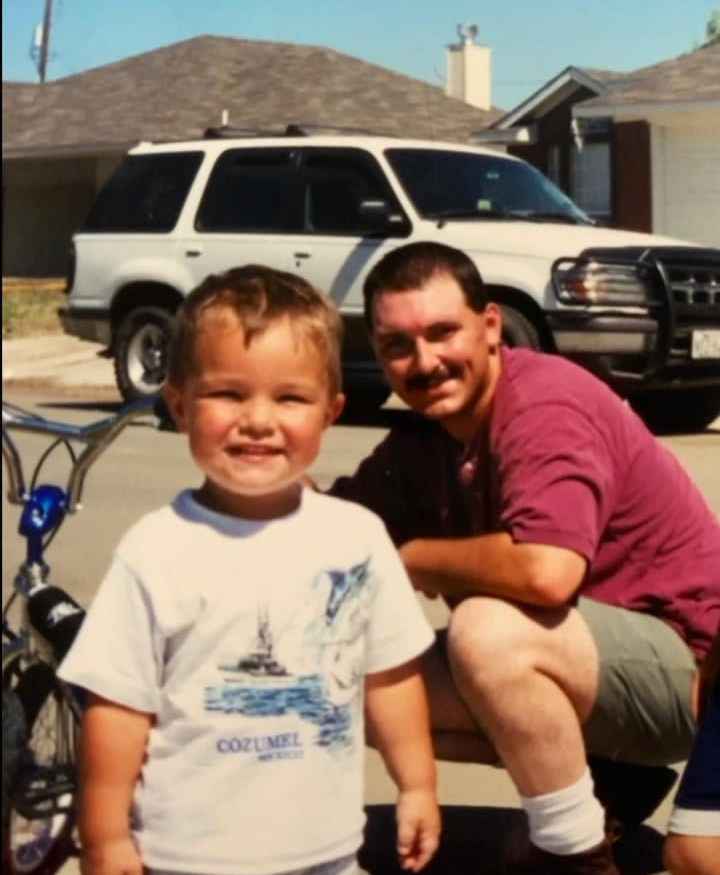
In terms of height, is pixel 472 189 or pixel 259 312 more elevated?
pixel 472 189

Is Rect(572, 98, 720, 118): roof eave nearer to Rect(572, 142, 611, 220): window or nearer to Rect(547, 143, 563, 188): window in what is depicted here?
Rect(572, 142, 611, 220): window

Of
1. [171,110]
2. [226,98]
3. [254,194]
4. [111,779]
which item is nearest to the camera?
[111,779]

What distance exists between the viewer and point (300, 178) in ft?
41.3

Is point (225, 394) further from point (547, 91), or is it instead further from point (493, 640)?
point (547, 91)

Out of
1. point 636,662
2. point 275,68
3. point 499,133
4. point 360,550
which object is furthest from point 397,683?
point 275,68

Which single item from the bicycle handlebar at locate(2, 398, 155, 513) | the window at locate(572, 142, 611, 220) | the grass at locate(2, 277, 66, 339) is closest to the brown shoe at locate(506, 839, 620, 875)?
the bicycle handlebar at locate(2, 398, 155, 513)

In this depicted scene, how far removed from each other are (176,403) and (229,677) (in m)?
0.42

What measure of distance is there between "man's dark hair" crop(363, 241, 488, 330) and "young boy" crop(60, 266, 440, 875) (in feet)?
2.92

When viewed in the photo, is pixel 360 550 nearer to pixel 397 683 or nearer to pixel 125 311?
pixel 397 683

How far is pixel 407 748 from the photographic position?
2848 millimetres

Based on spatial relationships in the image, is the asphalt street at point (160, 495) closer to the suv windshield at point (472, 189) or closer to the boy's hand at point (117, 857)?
the boy's hand at point (117, 857)

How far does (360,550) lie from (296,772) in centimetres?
32

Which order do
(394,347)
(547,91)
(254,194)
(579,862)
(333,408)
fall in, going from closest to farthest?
(333,408) < (579,862) < (394,347) < (254,194) < (547,91)

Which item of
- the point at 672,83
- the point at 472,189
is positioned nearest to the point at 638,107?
the point at 672,83
